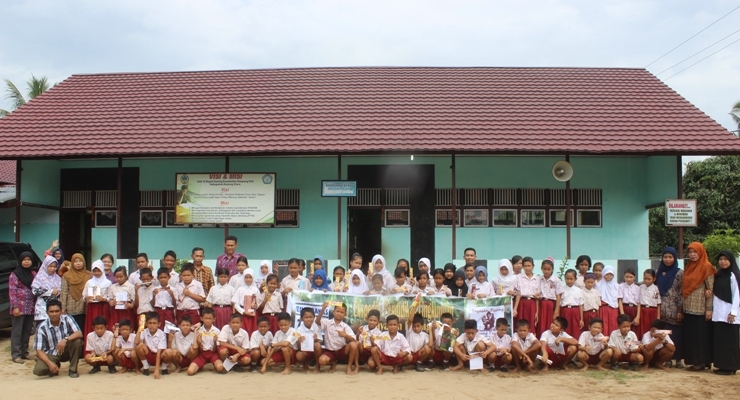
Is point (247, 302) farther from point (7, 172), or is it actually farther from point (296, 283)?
point (7, 172)

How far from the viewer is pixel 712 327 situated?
7.76 metres

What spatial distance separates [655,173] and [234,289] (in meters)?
8.88

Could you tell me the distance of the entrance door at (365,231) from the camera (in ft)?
44.4

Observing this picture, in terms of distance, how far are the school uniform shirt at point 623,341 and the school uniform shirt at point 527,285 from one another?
3.39 ft

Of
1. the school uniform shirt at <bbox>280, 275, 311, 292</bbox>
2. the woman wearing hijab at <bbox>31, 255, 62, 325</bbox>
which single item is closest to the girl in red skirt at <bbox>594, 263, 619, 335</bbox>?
the school uniform shirt at <bbox>280, 275, 311, 292</bbox>

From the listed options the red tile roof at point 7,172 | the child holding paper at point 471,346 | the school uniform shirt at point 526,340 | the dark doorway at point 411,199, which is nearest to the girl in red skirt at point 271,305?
the child holding paper at point 471,346

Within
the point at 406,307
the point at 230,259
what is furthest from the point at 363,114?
the point at 406,307

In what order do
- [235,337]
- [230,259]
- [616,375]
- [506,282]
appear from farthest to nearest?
[230,259] → [506,282] → [235,337] → [616,375]

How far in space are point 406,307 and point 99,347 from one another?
143 inches

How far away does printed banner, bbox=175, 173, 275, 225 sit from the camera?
12.4m

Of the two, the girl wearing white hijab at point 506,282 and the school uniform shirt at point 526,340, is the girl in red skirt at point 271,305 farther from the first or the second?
the school uniform shirt at point 526,340

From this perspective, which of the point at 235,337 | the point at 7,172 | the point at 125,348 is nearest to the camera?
the point at 125,348

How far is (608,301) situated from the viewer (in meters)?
8.28

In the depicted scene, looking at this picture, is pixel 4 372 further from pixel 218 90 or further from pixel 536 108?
pixel 536 108
